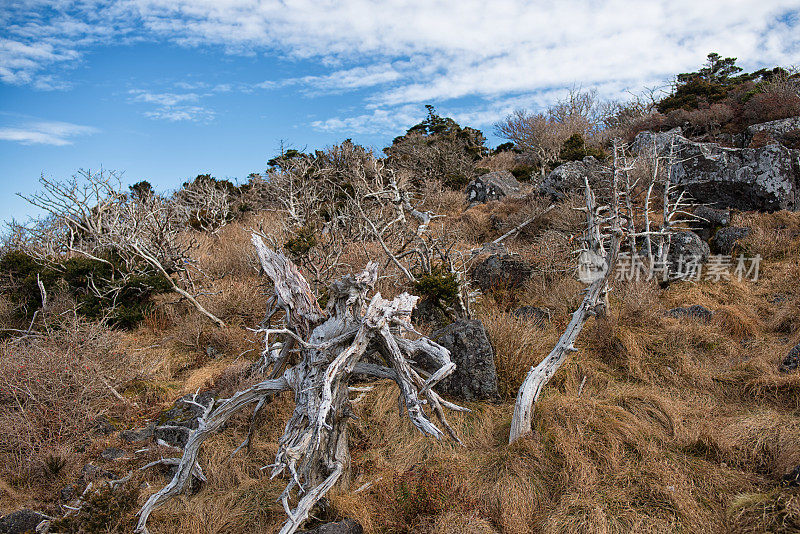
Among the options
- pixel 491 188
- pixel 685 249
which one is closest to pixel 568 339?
pixel 685 249

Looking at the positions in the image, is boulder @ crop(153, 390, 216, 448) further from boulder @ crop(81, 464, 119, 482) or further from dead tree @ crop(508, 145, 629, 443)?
dead tree @ crop(508, 145, 629, 443)

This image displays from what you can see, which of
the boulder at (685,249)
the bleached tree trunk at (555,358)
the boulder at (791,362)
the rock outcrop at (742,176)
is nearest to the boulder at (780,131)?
the rock outcrop at (742,176)

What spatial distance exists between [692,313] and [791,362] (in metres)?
1.70

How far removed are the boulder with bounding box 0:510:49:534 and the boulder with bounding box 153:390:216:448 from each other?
1286mm

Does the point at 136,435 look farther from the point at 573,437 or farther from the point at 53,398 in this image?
the point at 573,437

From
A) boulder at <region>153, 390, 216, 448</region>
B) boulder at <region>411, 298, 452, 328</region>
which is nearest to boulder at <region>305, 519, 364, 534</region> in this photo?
boulder at <region>153, 390, 216, 448</region>

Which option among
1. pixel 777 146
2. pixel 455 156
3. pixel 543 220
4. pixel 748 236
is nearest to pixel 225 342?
pixel 543 220

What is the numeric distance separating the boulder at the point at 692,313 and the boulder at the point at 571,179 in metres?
5.36

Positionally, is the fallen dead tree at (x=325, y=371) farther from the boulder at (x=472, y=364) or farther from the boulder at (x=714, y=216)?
the boulder at (x=714, y=216)

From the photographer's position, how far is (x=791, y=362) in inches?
212

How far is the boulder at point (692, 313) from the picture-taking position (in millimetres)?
6891

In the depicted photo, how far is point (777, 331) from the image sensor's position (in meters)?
6.65

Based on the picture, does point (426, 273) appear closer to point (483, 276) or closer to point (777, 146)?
point (483, 276)

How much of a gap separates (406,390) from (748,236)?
9605 millimetres
